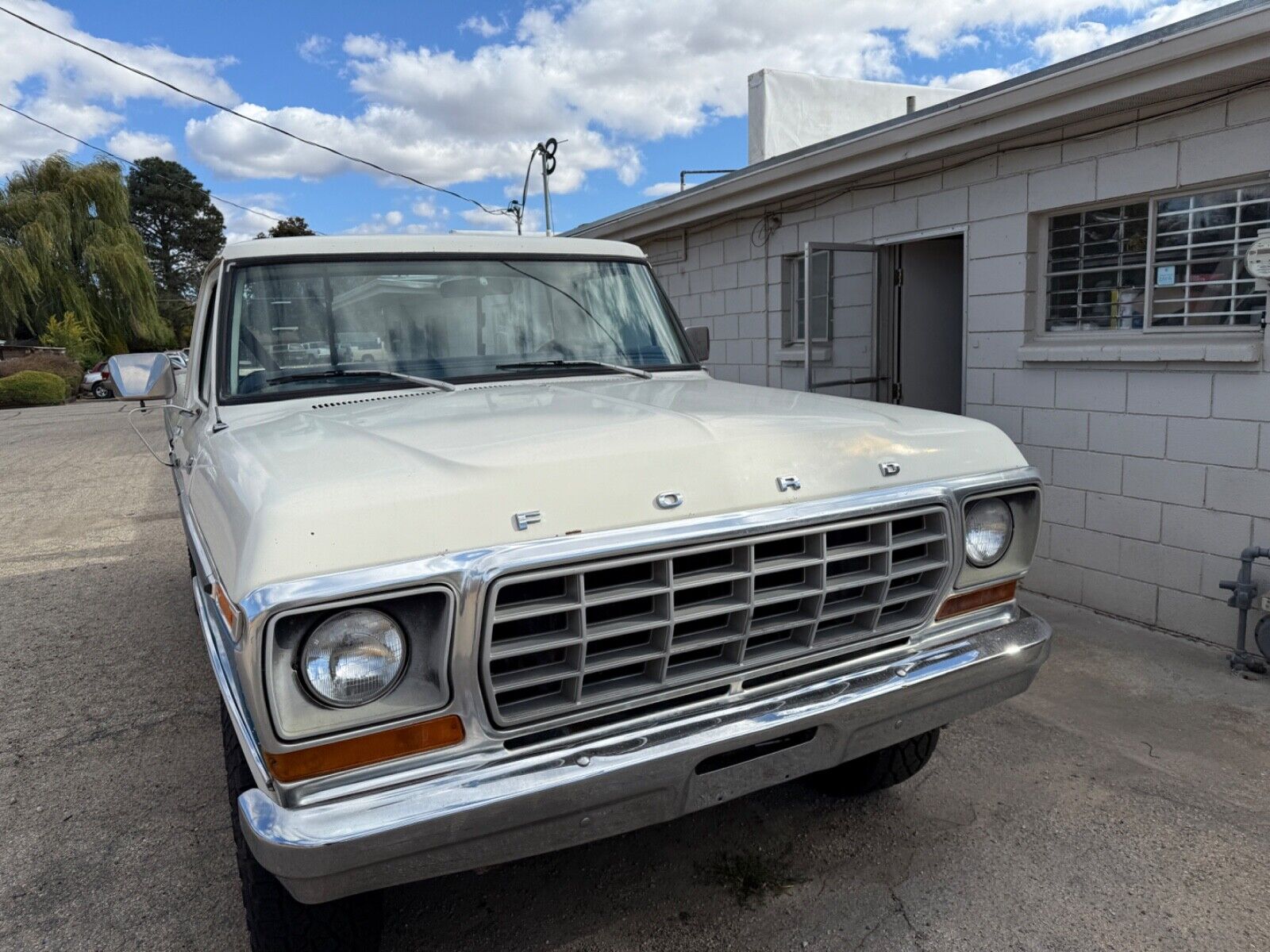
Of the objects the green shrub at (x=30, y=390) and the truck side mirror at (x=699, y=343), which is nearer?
the truck side mirror at (x=699, y=343)

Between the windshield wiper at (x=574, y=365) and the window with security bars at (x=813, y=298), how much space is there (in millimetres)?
3064

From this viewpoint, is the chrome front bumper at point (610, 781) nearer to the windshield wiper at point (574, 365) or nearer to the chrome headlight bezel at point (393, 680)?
the chrome headlight bezel at point (393, 680)

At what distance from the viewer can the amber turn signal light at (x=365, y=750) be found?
1.75 meters

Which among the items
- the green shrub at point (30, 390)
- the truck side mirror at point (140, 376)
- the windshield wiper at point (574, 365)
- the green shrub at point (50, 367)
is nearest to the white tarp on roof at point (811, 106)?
the windshield wiper at point (574, 365)

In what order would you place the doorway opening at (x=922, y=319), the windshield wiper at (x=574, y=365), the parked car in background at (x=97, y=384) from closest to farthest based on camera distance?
the windshield wiper at (x=574, y=365) → the doorway opening at (x=922, y=319) → the parked car in background at (x=97, y=384)

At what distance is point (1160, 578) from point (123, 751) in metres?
5.10

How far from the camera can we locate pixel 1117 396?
4.93m

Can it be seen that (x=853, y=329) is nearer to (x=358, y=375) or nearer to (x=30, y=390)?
(x=358, y=375)

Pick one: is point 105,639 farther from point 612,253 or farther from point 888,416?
point 888,416

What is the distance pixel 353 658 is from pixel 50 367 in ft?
104

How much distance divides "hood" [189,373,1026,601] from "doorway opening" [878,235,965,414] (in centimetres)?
441

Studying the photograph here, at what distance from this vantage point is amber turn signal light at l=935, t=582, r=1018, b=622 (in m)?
2.50

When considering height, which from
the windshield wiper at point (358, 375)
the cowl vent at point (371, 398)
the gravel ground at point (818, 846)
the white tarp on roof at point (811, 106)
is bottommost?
the gravel ground at point (818, 846)

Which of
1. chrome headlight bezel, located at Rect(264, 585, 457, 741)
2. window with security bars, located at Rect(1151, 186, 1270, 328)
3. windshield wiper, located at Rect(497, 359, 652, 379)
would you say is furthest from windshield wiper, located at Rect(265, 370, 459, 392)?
window with security bars, located at Rect(1151, 186, 1270, 328)
